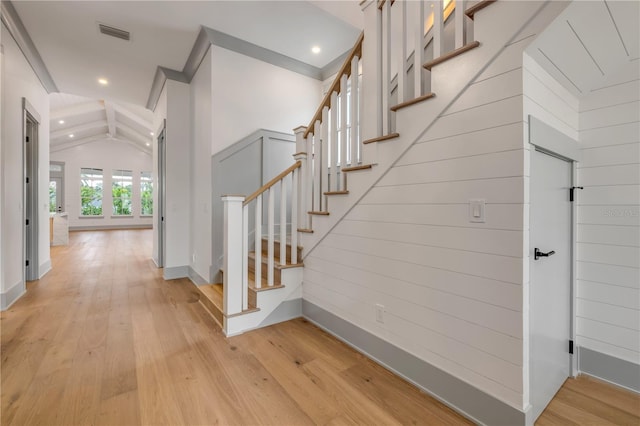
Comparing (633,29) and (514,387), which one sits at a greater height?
(633,29)

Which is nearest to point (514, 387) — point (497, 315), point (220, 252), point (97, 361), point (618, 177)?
point (497, 315)

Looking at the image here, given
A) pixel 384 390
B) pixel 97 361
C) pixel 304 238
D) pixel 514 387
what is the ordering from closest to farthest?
pixel 514 387 < pixel 384 390 < pixel 97 361 < pixel 304 238

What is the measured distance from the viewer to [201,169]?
12.9 feet

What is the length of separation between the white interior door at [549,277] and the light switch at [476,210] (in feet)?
0.75

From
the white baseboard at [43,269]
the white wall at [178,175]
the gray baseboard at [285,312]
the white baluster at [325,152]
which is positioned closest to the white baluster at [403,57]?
the white baluster at [325,152]

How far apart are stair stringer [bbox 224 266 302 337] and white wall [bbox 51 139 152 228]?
12119 mm

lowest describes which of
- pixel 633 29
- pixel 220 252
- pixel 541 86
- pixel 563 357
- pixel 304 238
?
pixel 563 357

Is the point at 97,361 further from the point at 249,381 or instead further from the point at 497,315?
the point at 497,315

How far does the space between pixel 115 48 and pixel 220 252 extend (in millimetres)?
3113

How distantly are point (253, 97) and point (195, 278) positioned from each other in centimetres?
271

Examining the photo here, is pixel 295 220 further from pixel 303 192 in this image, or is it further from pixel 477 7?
pixel 477 7

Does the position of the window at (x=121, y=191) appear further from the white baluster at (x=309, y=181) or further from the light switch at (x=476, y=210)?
the light switch at (x=476, y=210)

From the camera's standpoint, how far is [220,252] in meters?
3.64

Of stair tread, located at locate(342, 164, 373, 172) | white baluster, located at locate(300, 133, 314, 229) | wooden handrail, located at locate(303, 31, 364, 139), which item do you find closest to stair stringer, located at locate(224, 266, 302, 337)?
white baluster, located at locate(300, 133, 314, 229)
